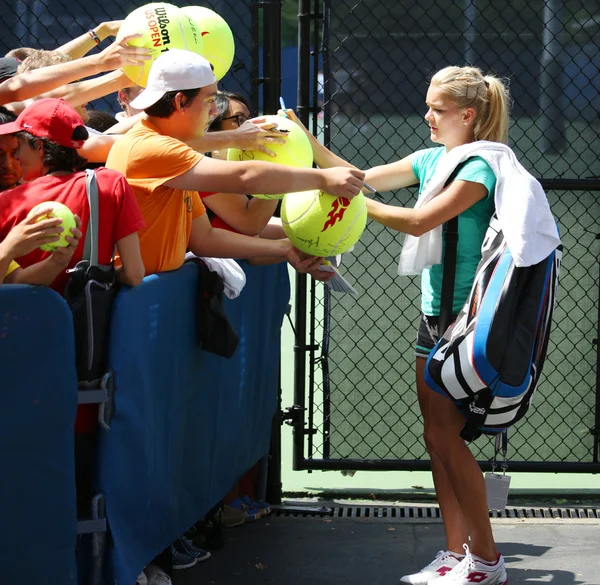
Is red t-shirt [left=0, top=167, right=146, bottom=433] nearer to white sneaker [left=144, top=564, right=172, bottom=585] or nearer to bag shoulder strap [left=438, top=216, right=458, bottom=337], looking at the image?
white sneaker [left=144, top=564, right=172, bottom=585]

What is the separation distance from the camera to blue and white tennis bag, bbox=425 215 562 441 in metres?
3.80

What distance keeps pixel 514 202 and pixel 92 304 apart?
171 centimetres

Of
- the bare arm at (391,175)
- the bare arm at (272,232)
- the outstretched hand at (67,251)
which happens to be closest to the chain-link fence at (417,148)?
the bare arm at (391,175)

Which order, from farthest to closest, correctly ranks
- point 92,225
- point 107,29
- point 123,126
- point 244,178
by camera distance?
point 107,29 < point 123,126 < point 244,178 < point 92,225

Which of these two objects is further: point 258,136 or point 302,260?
point 302,260

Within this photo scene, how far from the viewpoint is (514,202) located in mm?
3881

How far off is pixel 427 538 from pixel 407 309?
4.18ft

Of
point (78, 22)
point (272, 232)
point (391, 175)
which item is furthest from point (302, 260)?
point (78, 22)

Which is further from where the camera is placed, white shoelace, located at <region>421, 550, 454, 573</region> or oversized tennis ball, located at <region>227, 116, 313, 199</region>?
white shoelace, located at <region>421, 550, 454, 573</region>

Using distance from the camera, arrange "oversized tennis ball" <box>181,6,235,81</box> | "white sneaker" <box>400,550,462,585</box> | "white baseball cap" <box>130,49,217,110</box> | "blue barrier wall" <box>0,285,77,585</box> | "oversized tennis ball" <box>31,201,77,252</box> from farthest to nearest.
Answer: "oversized tennis ball" <box>181,6,235,81</box>
"white sneaker" <box>400,550,462,585</box>
"white baseball cap" <box>130,49,217,110</box>
"oversized tennis ball" <box>31,201,77,252</box>
"blue barrier wall" <box>0,285,77,585</box>

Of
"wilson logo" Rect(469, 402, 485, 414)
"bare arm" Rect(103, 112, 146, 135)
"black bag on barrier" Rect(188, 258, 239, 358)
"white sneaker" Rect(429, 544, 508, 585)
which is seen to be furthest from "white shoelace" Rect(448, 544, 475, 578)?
"bare arm" Rect(103, 112, 146, 135)

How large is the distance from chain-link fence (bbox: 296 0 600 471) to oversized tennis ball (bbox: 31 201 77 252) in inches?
104

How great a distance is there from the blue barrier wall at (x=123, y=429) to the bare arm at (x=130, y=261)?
0.04 m

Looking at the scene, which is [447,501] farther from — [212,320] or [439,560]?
[212,320]
